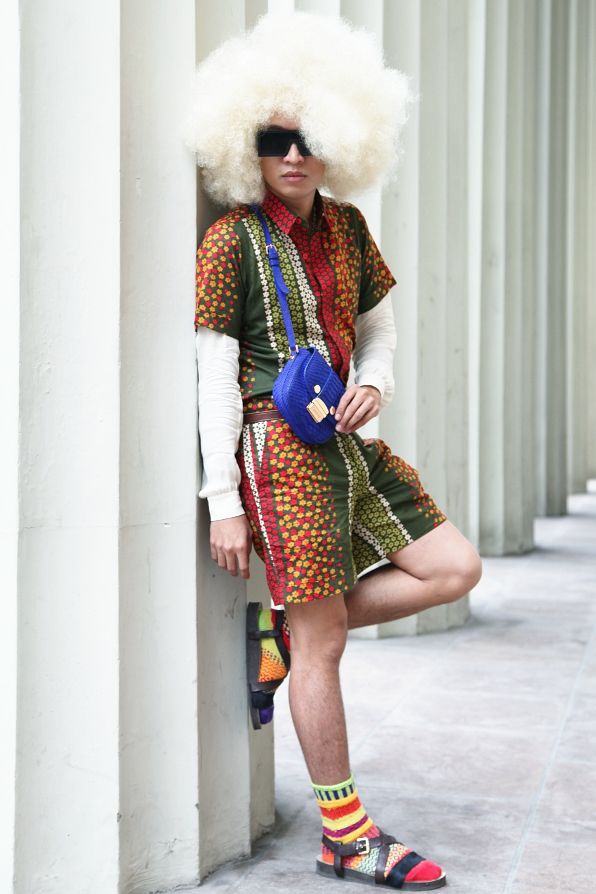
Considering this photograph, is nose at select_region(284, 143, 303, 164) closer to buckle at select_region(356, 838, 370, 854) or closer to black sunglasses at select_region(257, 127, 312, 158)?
black sunglasses at select_region(257, 127, 312, 158)

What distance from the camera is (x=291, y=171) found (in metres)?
2.76

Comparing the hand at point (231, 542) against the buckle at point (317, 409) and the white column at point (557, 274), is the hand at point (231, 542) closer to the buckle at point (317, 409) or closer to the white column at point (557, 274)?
the buckle at point (317, 409)

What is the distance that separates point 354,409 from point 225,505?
0.38 metres

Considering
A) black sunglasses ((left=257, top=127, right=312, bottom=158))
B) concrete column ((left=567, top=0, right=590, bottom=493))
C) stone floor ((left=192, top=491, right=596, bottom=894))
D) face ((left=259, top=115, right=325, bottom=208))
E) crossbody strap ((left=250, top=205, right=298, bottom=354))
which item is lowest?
stone floor ((left=192, top=491, right=596, bottom=894))

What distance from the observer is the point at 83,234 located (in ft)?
8.32

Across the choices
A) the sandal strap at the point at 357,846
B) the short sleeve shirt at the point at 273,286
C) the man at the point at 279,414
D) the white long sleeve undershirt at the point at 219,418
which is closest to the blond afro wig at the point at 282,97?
the man at the point at 279,414

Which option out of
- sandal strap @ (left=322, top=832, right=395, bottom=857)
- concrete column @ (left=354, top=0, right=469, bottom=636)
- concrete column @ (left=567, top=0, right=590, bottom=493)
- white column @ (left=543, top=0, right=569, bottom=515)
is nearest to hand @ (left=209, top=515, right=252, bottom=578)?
sandal strap @ (left=322, top=832, right=395, bottom=857)

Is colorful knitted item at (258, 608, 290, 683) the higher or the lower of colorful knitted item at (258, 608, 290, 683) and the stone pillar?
the lower

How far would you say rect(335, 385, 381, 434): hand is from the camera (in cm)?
274

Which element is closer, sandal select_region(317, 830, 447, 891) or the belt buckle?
the belt buckle

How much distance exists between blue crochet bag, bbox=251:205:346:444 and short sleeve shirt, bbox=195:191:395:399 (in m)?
0.02

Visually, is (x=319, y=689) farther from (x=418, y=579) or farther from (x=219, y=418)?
(x=219, y=418)

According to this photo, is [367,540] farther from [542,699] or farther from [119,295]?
[542,699]

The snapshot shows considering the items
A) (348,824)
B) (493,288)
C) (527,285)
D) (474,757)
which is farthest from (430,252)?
(348,824)
